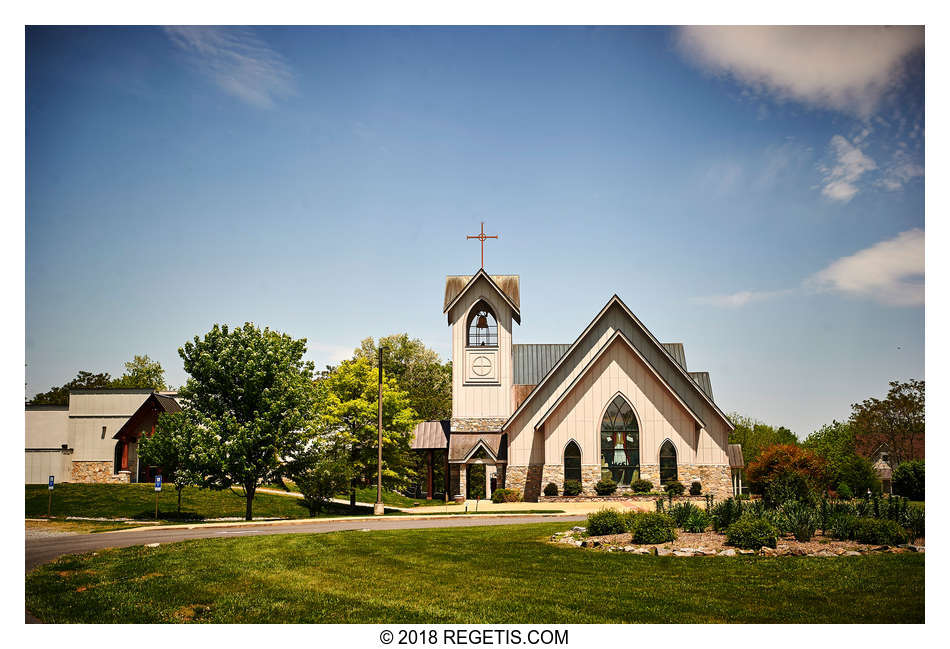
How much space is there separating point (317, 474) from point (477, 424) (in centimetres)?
1187

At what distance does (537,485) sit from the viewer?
32188 millimetres

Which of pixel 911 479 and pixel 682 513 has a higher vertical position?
pixel 682 513

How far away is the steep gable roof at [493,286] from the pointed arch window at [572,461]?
8.28m

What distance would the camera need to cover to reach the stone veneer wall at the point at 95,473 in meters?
36.4

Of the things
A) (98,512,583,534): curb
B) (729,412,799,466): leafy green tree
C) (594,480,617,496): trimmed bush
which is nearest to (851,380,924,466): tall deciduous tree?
(729,412,799,466): leafy green tree

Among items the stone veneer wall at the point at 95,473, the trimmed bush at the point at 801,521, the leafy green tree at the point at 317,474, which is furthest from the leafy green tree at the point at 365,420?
the trimmed bush at the point at 801,521

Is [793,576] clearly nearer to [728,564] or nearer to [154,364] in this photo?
[728,564]

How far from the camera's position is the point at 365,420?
36062mm

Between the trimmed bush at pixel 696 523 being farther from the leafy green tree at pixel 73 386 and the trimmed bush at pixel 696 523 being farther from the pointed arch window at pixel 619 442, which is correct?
the leafy green tree at pixel 73 386

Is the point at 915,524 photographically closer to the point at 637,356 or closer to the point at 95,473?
the point at 637,356

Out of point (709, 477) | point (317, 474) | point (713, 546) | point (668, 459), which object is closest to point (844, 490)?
point (709, 477)

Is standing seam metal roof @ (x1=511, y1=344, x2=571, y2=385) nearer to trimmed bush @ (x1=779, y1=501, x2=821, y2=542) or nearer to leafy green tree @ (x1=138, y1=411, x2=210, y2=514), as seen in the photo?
leafy green tree @ (x1=138, y1=411, x2=210, y2=514)

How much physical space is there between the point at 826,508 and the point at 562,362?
18519 millimetres
